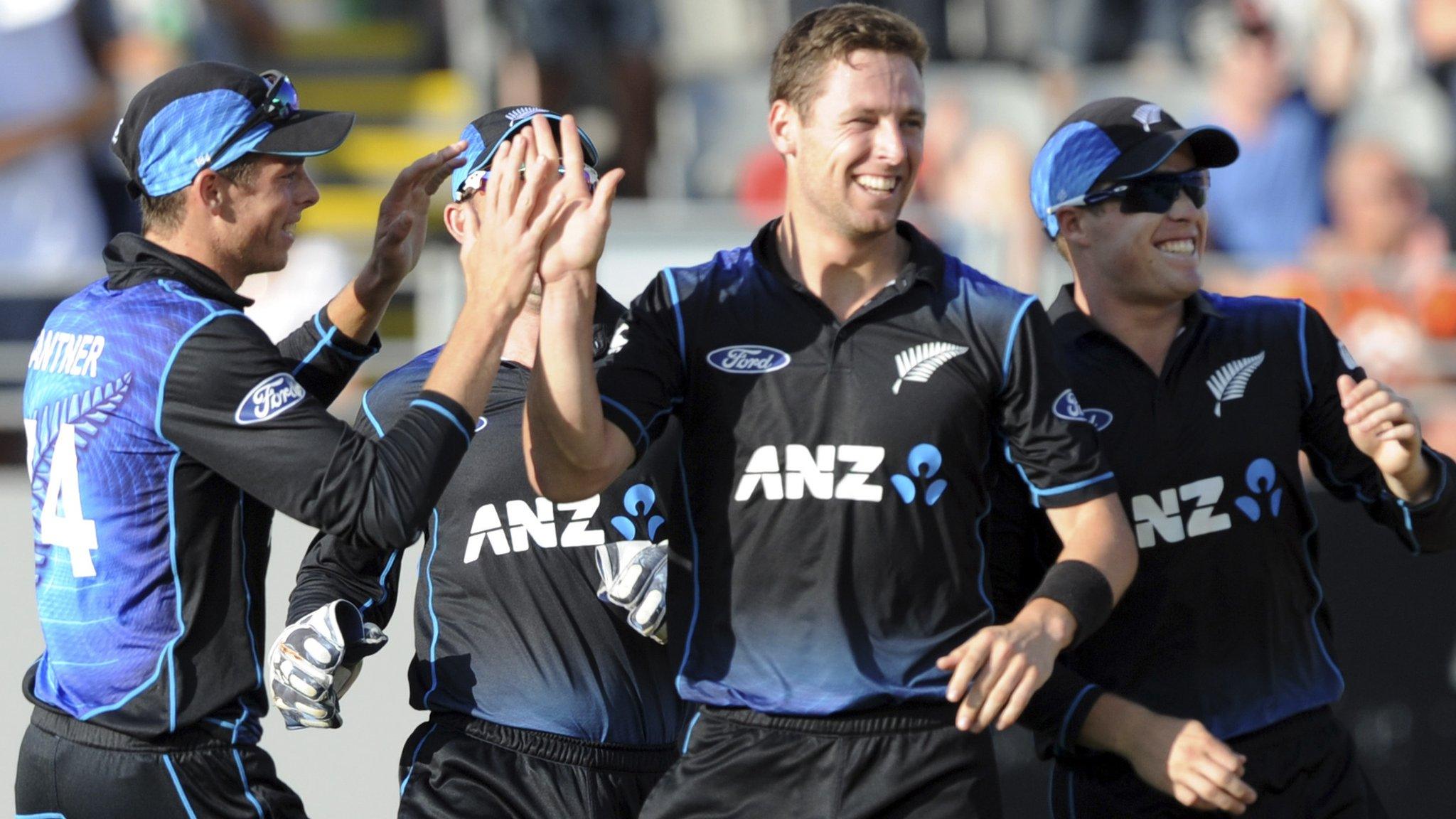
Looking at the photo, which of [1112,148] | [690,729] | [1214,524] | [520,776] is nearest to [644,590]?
[690,729]

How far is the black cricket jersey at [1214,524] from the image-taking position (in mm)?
3592

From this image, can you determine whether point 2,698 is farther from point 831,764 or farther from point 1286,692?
A: point 1286,692

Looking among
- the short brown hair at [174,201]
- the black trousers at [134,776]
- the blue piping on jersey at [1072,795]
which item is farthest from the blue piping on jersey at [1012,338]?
the black trousers at [134,776]

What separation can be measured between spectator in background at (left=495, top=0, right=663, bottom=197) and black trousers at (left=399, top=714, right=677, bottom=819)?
19.7ft

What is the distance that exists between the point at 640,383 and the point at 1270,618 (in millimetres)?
1430

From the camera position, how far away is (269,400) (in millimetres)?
3244

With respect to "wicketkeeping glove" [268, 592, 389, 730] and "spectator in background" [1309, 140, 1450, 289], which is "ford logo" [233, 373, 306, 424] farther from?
"spectator in background" [1309, 140, 1450, 289]

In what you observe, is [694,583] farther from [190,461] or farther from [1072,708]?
[190,461]

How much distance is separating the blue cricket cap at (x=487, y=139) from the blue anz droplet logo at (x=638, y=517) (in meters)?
0.74

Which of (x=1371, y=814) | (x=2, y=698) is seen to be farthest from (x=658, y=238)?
(x=1371, y=814)

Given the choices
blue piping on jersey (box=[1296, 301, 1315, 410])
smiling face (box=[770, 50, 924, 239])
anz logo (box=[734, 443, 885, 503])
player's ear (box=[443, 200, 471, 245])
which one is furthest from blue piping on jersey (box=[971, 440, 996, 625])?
player's ear (box=[443, 200, 471, 245])

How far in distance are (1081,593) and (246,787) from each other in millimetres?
1638

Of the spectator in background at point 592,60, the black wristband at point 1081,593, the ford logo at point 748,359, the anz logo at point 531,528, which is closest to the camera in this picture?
the black wristband at point 1081,593

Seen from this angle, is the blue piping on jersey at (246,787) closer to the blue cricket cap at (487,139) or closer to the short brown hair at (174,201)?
the short brown hair at (174,201)
